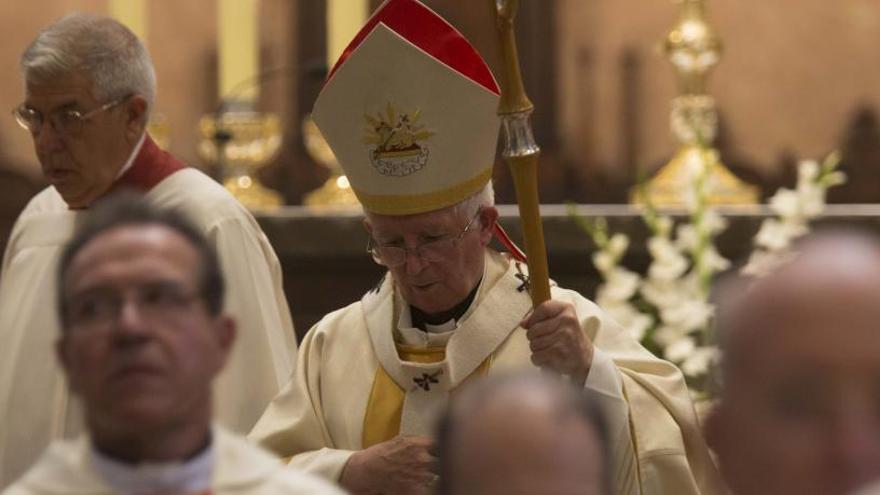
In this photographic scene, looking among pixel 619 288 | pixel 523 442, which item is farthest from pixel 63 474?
pixel 619 288

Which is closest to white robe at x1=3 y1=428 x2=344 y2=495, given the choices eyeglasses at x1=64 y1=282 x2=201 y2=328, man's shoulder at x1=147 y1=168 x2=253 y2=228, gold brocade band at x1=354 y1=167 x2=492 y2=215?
eyeglasses at x1=64 y1=282 x2=201 y2=328

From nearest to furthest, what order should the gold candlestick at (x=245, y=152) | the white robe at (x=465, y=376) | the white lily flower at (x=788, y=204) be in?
1. the white robe at (x=465, y=376)
2. the white lily flower at (x=788, y=204)
3. the gold candlestick at (x=245, y=152)

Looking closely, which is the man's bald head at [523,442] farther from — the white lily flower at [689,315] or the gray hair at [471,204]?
the white lily flower at [689,315]

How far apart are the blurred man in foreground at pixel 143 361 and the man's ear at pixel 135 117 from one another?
247 cm

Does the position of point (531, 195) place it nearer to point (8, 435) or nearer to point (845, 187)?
point (8, 435)

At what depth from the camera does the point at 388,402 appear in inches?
216

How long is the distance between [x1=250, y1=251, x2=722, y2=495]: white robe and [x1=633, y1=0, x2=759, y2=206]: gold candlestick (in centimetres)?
348

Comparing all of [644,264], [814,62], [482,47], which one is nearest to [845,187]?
[814,62]

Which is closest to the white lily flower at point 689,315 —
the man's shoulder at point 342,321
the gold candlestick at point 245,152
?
the man's shoulder at point 342,321

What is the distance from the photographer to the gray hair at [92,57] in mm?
5711

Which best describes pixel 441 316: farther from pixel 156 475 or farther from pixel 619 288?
pixel 156 475

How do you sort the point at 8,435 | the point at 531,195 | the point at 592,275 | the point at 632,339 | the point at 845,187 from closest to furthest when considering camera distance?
the point at 531,195 → the point at 632,339 → the point at 8,435 → the point at 592,275 → the point at 845,187

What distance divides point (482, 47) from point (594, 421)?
8.35 m

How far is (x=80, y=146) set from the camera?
5754 millimetres
